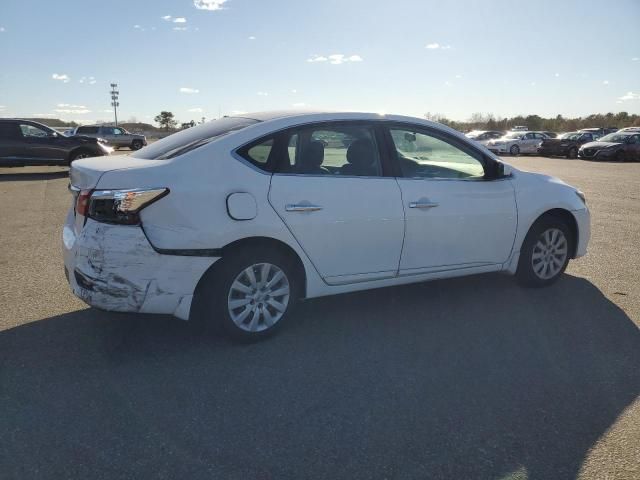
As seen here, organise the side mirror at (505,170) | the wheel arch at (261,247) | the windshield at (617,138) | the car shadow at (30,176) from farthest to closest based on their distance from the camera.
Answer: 1. the windshield at (617,138)
2. the car shadow at (30,176)
3. the side mirror at (505,170)
4. the wheel arch at (261,247)

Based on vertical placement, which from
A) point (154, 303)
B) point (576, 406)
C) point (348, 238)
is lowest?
point (576, 406)

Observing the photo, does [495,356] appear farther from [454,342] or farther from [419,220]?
[419,220]

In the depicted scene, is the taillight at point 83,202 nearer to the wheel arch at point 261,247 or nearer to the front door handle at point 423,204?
the wheel arch at point 261,247

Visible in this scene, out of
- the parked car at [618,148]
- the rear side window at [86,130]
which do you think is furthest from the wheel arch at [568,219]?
the rear side window at [86,130]

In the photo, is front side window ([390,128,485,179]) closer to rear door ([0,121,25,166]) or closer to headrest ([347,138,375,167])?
headrest ([347,138,375,167])

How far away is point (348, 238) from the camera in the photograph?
4.00 m

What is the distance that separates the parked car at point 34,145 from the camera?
1723 cm

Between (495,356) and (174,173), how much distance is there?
2.51 metres

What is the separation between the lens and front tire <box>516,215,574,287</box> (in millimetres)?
5046

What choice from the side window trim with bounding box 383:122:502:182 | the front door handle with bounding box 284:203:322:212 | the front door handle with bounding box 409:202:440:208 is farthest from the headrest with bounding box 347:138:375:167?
the front door handle with bounding box 284:203:322:212

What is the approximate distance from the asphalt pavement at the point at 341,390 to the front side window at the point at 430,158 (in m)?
1.16

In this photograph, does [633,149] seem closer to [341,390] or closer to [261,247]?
[261,247]

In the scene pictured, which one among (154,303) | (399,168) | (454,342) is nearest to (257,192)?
(154,303)

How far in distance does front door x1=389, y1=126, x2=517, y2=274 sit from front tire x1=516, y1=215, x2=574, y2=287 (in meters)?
0.28
